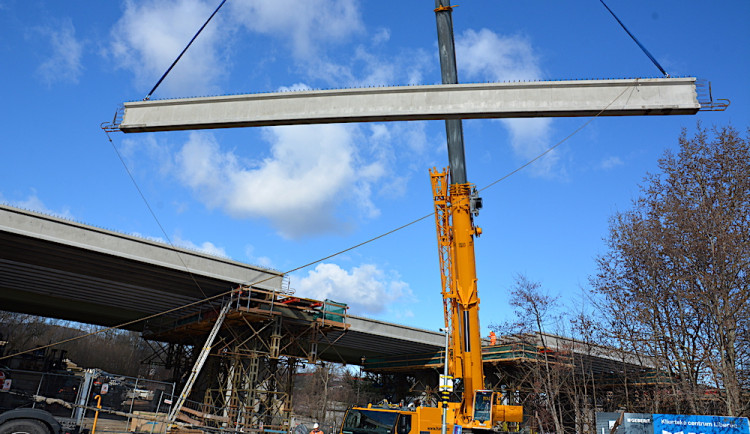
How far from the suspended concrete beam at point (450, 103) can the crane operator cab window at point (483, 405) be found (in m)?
8.78

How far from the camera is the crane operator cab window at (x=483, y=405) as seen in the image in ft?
53.1

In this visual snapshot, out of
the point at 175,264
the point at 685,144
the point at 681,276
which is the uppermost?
the point at 685,144

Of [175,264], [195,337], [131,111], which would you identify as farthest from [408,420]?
[195,337]

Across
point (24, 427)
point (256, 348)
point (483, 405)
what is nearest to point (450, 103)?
point (483, 405)

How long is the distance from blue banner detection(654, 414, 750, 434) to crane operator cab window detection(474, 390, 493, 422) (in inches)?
191

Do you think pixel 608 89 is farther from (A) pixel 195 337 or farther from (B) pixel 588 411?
(A) pixel 195 337

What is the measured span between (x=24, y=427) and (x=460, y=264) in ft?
42.5

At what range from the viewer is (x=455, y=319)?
17.8 m

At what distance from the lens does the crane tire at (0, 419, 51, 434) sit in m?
11.7

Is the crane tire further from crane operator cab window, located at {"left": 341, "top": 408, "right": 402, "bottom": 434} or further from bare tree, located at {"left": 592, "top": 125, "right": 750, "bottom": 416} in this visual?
bare tree, located at {"left": 592, "top": 125, "right": 750, "bottom": 416}

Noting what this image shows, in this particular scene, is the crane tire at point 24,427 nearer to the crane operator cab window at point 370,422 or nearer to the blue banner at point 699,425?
the crane operator cab window at point 370,422

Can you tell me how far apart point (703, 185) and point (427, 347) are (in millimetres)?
27971

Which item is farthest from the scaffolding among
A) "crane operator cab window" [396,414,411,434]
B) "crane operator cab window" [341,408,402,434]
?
"crane operator cab window" [396,414,411,434]

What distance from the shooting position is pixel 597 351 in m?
24.3
